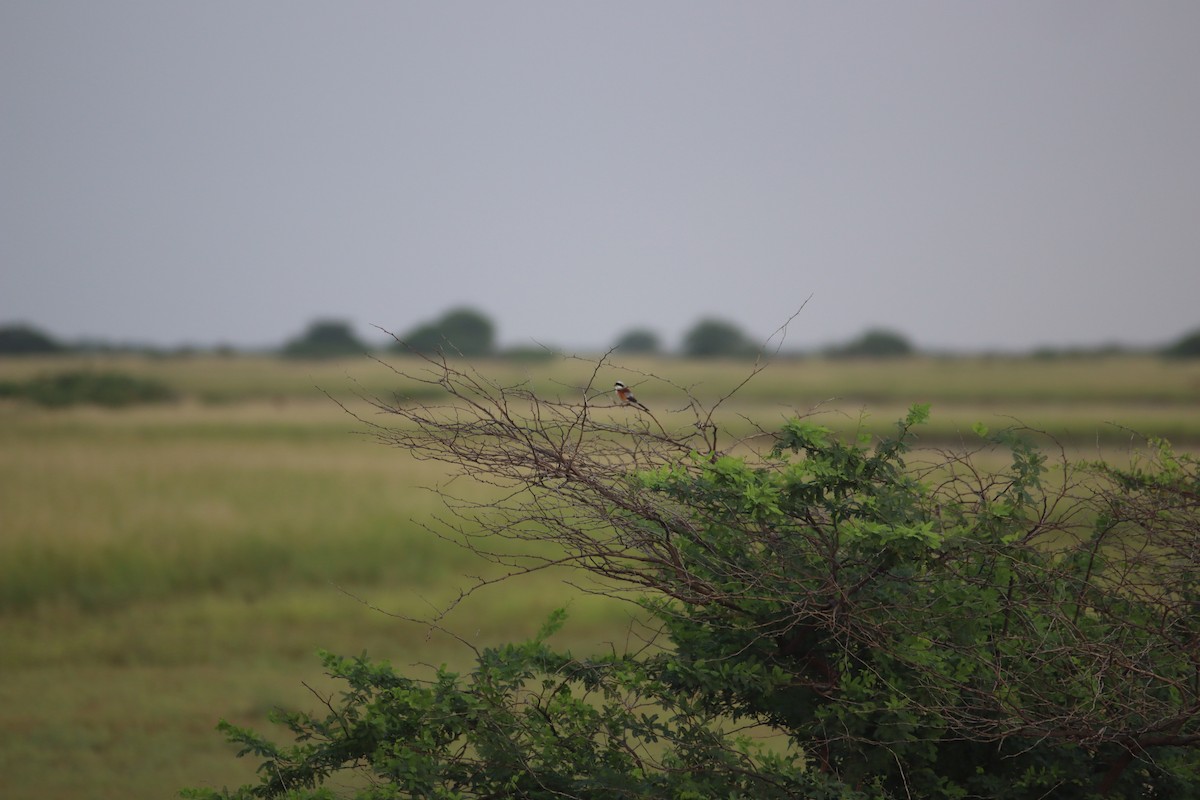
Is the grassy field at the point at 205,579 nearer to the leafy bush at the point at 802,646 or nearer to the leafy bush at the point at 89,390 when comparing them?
the leafy bush at the point at 802,646

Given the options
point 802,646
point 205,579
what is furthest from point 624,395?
point 205,579

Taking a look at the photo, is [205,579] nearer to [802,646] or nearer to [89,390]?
[802,646]

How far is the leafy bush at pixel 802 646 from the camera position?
12.6 feet

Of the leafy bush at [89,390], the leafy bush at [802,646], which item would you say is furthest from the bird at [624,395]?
the leafy bush at [89,390]

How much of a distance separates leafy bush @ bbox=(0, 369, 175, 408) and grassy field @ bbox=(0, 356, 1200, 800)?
602 cm

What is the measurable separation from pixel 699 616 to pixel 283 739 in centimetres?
722

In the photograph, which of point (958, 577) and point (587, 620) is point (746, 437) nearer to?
point (958, 577)

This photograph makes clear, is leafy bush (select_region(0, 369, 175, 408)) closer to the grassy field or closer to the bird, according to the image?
the grassy field

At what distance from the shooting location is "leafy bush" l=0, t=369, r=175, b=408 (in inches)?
1280

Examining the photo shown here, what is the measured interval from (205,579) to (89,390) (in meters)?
22.9

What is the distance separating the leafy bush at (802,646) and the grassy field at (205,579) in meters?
0.27

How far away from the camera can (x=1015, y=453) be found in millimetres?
4270

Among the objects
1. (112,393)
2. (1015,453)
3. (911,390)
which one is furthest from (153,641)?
(911,390)

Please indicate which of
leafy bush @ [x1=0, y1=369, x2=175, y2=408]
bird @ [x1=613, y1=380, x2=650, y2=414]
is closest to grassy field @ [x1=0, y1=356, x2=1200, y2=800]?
bird @ [x1=613, y1=380, x2=650, y2=414]
